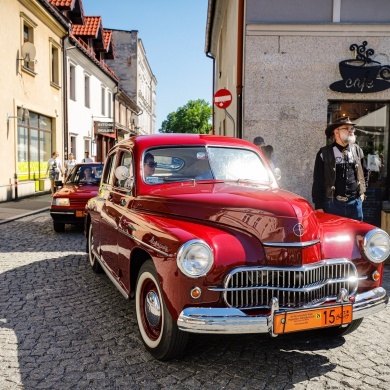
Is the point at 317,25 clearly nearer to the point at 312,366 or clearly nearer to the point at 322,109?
the point at 322,109

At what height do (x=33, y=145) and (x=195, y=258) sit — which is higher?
(x=33, y=145)

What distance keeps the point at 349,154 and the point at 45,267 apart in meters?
4.11

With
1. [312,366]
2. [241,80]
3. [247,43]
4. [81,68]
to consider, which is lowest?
[312,366]

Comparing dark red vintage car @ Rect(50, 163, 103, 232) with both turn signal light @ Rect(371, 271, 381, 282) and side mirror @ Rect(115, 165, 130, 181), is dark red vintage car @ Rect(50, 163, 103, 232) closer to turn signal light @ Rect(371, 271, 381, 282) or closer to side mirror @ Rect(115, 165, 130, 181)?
side mirror @ Rect(115, 165, 130, 181)

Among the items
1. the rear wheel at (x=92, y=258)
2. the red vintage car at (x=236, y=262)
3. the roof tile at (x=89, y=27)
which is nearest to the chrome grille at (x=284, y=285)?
the red vintage car at (x=236, y=262)

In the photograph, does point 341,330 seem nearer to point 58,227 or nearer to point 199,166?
point 199,166

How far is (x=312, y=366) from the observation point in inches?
129

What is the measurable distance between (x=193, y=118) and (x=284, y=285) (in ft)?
273

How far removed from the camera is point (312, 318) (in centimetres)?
301

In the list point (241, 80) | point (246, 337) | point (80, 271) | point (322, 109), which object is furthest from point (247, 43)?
point (246, 337)

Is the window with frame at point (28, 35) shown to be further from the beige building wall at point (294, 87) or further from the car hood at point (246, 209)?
the car hood at point (246, 209)

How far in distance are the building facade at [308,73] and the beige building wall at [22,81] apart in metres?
8.31

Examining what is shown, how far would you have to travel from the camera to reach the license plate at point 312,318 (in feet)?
9.57

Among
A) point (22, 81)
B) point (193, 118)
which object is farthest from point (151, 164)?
point (193, 118)
